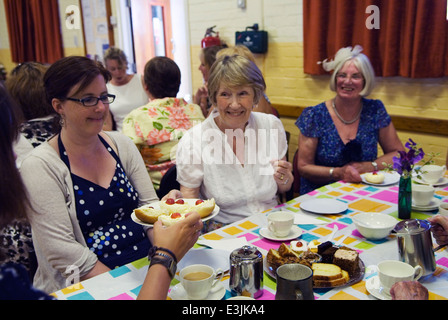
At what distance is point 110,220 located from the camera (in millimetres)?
1675

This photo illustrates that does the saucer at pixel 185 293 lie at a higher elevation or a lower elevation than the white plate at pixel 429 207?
higher

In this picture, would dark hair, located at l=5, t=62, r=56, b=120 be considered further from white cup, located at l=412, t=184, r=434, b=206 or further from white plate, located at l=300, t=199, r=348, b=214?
white cup, located at l=412, t=184, r=434, b=206

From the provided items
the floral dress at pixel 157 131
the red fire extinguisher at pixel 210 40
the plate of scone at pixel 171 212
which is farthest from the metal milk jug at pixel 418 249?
the red fire extinguisher at pixel 210 40

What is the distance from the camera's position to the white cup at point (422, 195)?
1762 millimetres

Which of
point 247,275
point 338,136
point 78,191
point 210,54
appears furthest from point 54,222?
point 210,54

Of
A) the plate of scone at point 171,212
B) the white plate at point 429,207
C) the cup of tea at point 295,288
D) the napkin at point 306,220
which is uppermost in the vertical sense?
the plate of scone at point 171,212

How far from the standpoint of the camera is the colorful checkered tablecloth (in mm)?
1155

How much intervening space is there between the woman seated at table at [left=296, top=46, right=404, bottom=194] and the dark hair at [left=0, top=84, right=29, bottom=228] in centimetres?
194

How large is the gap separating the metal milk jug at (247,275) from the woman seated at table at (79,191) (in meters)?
0.63

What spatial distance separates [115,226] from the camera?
1.67 m

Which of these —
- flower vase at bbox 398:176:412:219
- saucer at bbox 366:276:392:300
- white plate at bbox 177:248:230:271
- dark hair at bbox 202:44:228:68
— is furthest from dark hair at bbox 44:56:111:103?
dark hair at bbox 202:44:228:68

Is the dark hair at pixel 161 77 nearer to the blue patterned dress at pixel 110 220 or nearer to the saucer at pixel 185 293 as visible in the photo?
the blue patterned dress at pixel 110 220

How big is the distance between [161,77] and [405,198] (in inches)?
83.8

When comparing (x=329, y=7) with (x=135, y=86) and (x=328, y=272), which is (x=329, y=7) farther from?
(x=328, y=272)
